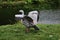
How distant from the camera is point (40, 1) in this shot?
1599cm

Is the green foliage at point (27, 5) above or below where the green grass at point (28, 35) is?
below

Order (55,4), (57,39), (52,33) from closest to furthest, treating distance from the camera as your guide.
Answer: (57,39)
(52,33)
(55,4)

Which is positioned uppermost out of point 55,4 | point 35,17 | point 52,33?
point 35,17

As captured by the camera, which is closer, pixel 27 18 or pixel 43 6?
pixel 27 18

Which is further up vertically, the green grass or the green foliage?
the green grass

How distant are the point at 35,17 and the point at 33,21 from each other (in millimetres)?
172

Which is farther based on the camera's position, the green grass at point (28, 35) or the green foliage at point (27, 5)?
the green foliage at point (27, 5)

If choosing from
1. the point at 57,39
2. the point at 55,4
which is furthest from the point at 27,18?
the point at 55,4

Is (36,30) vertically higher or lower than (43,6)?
higher

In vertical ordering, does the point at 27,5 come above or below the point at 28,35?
below

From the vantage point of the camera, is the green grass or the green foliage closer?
the green grass

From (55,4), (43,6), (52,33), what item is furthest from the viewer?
(55,4)

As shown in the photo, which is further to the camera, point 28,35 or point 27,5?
point 27,5

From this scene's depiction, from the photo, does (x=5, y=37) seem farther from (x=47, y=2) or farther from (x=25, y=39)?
(x=47, y=2)
